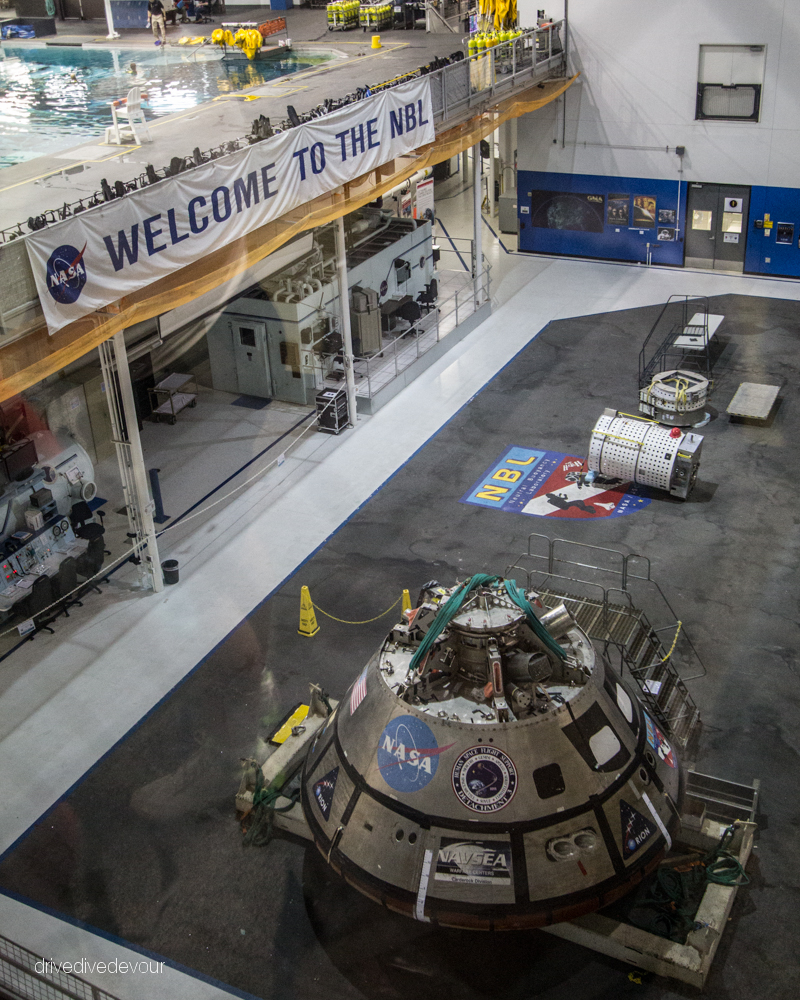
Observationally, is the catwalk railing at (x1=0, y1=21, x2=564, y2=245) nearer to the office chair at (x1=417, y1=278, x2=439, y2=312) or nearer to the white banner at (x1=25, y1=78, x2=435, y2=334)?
the white banner at (x1=25, y1=78, x2=435, y2=334)

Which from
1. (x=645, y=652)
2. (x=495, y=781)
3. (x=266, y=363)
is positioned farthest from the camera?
(x=266, y=363)

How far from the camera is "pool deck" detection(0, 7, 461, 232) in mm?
19500

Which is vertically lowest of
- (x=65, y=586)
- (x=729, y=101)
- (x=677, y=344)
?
(x=65, y=586)

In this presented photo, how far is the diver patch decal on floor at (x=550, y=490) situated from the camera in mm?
20969

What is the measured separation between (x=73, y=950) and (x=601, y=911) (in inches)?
245

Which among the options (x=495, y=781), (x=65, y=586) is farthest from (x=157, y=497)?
(x=495, y=781)

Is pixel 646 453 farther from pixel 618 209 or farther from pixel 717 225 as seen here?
pixel 618 209

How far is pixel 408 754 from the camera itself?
1067cm

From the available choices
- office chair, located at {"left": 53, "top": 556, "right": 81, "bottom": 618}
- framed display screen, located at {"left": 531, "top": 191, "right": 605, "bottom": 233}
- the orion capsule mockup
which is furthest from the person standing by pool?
the orion capsule mockup

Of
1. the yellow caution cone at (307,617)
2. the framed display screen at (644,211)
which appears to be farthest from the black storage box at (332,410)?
the framed display screen at (644,211)

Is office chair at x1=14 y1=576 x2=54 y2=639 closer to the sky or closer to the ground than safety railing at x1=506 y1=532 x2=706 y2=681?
closer to the sky

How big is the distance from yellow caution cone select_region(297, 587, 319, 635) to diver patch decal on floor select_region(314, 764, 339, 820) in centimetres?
603

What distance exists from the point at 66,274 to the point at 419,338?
46.9ft

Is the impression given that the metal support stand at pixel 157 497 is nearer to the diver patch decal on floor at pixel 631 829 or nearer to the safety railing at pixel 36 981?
the safety railing at pixel 36 981
